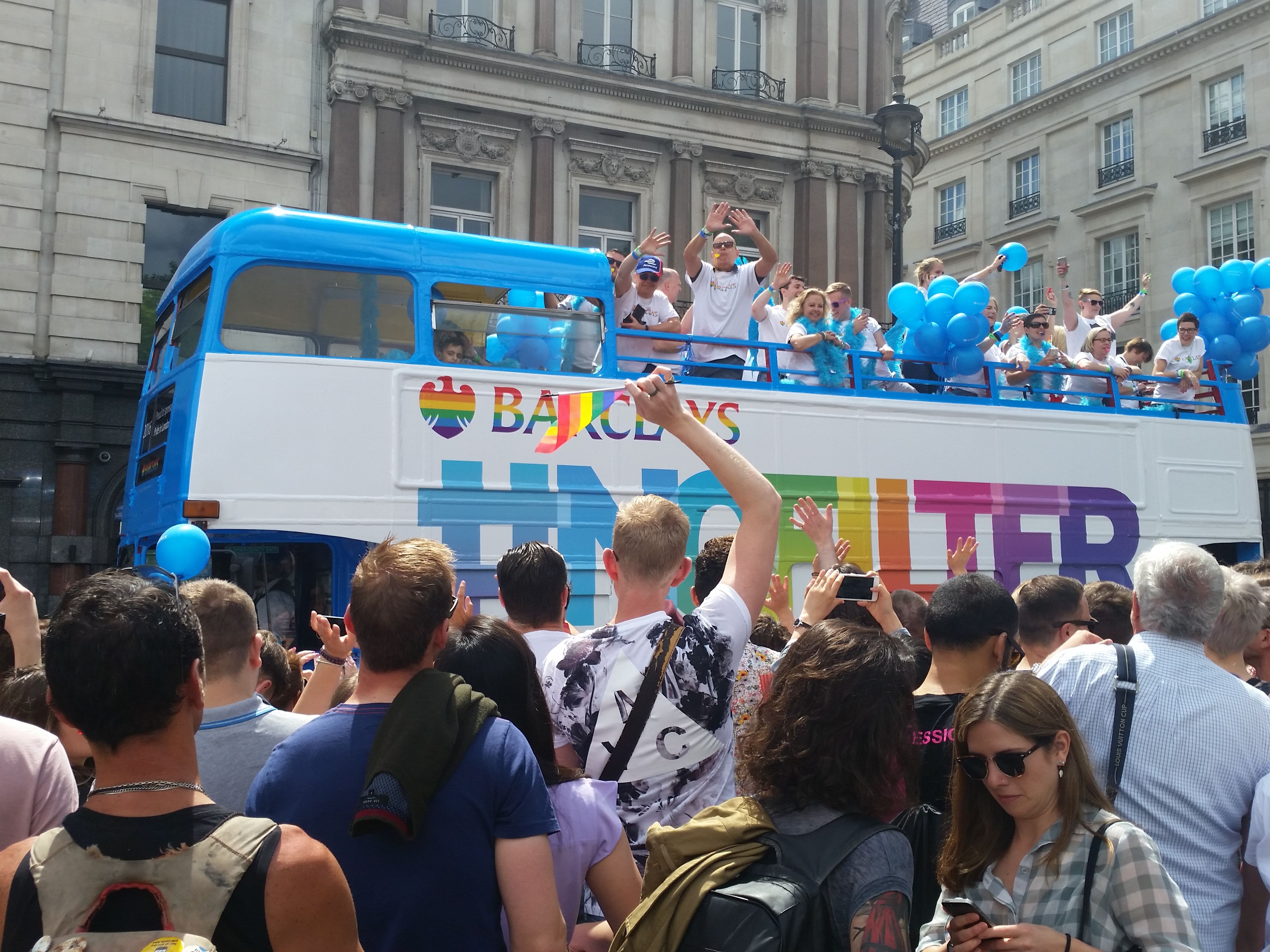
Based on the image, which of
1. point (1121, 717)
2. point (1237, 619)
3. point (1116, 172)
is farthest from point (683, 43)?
point (1121, 717)

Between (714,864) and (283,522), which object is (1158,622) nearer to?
(714,864)

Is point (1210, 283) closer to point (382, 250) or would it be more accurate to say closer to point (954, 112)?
point (382, 250)

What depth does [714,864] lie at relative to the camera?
224 cm

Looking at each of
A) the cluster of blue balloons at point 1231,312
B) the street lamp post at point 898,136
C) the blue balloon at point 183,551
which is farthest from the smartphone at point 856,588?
the street lamp post at point 898,136

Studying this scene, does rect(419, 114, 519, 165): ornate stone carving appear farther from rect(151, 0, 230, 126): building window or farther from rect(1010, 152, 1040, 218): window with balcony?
rect(1010, 152, 1040, 218): window with balcony

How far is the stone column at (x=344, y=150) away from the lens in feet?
63.2

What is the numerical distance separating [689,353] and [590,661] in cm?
789

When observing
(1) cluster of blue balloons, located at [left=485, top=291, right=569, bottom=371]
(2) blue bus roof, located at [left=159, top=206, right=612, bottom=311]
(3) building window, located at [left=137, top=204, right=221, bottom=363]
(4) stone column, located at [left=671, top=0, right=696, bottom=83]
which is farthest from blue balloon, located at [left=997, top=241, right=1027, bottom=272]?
(3) building window, located at [left=137, top=204, right=221, bottom=363]

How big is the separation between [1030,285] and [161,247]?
25.0 meters

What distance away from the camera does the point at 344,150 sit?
19.3 meters

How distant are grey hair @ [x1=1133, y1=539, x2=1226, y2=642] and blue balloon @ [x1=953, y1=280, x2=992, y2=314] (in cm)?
797

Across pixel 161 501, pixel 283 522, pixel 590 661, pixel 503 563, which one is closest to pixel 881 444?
pixel 283 522

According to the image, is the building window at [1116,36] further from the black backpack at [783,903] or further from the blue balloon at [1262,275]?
the black backpack at [783,903]

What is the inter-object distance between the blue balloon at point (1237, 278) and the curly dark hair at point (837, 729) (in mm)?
12122
